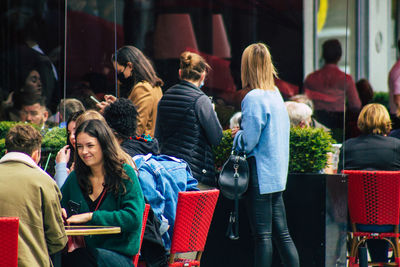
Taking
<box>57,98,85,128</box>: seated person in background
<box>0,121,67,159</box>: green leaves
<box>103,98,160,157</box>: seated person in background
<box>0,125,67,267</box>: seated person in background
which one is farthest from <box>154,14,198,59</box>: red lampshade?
<box>0,125,67,267</box>: seated person in background

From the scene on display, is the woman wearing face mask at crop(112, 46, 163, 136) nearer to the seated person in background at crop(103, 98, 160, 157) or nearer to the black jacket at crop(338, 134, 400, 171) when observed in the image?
the seated person in background at crop(103, 98, 160, 157)

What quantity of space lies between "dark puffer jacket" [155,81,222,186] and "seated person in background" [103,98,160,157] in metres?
0.59

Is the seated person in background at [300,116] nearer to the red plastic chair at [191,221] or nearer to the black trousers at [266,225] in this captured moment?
the black trousers at [266,225]

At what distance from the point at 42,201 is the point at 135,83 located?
3.02 metres

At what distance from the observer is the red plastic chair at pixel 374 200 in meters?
6.89

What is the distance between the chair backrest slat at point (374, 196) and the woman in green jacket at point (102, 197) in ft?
8.86

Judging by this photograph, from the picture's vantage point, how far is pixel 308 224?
6.70m

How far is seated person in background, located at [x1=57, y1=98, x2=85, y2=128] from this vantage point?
754 centimetres

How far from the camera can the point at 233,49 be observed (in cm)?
883

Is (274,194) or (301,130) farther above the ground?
(301,130)

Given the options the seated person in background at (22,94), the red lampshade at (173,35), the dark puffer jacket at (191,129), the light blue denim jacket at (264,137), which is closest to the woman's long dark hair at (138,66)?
the dark puffer jacket at (191,129)

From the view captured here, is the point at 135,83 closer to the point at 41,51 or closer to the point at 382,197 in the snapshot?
the point at 382,197

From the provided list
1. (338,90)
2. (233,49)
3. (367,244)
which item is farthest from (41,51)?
(367,244)

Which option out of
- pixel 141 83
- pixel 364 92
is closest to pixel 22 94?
pixel 141 83
